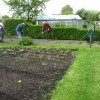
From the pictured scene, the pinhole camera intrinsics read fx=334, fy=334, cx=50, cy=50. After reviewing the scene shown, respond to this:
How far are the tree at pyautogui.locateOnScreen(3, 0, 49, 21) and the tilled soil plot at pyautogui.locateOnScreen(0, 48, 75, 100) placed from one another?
81.1 ft

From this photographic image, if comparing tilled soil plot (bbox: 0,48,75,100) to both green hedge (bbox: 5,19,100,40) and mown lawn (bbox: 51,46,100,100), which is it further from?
green hedge (bbox: 5,19,100,40)

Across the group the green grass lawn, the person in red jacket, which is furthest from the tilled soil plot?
the person in red jacket

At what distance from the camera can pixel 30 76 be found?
34.1ft

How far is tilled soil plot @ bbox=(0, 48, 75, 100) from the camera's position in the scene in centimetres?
819

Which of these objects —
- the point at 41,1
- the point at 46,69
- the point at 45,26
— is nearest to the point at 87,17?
the point at 41,1

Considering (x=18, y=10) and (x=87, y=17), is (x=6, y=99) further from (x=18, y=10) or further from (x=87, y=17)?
(x=87, y=17)

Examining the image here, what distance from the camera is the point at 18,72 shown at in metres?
11.0

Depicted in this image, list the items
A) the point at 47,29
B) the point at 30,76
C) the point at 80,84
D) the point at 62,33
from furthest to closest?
the point at 62,33
the point at 47,29
the point at 30,76
the point at 80,84

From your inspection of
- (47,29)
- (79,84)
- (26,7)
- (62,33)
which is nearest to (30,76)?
(79,84)

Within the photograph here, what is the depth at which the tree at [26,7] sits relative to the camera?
39219 mm

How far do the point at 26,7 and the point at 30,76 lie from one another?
29738mm

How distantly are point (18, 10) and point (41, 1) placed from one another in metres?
3.01

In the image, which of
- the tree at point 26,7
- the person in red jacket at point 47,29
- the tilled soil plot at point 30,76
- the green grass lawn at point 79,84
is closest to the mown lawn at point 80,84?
the green grass lawn at point 79,84

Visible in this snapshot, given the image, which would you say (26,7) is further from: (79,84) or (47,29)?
(79,84)
